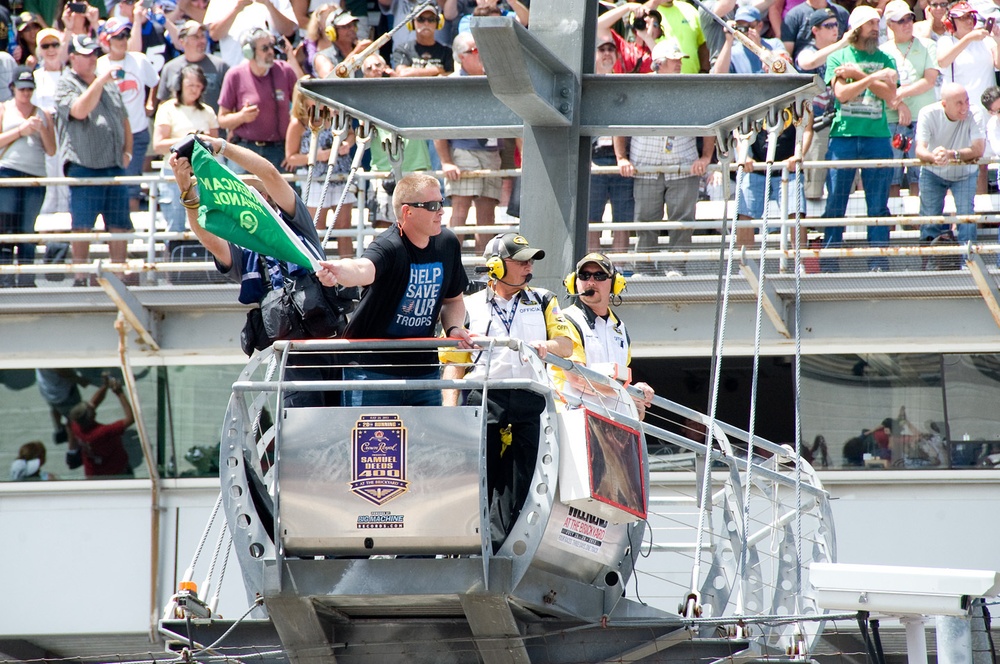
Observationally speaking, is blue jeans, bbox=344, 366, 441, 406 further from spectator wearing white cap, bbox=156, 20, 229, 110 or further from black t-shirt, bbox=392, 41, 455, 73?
spectator wearing white cap, bbox=156, 20, 229, 110

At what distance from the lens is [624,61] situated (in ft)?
51.0

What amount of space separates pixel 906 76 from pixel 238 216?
31.9 feet

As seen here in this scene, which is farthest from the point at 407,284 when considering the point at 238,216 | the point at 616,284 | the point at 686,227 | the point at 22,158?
the point at 22,158

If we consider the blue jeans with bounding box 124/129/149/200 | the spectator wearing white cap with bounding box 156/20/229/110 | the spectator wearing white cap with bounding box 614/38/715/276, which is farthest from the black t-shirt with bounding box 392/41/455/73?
the blue jeans with bounding box 124/129/149/200

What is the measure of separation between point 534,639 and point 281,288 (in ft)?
7.10

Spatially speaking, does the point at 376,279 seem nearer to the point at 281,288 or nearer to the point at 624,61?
the point at 281,288

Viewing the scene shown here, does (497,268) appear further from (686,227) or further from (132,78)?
(132,78)

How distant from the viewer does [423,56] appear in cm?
1561

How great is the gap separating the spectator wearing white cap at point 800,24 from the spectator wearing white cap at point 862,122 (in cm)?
123

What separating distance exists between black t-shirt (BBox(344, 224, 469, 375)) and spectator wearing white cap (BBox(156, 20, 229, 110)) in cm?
834

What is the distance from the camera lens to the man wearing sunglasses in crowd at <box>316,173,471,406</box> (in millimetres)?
7922

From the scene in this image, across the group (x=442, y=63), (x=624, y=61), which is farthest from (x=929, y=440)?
(x=442, y=63)

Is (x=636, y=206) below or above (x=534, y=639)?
above

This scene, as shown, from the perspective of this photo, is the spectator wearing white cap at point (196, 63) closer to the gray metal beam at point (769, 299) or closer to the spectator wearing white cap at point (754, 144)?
the spectator wearing white cap at point (754, 144)
